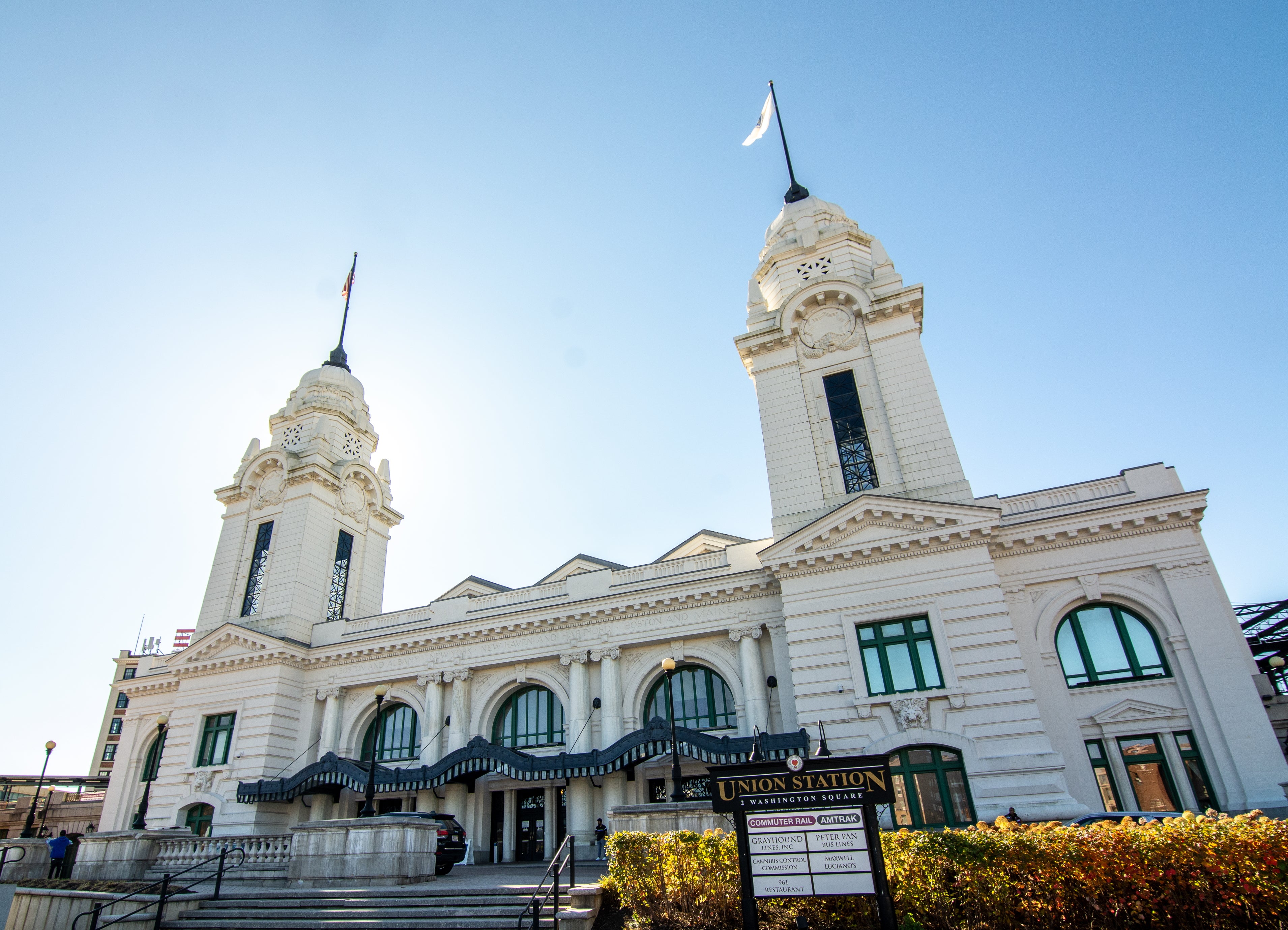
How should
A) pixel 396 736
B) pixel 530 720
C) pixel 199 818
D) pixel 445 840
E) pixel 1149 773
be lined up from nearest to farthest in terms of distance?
pixel 445 840 < pixel 1149 773 < pixel 530 720 < pixel 199 818 < pixel 396 736

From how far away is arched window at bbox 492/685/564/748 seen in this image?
91.2 ft

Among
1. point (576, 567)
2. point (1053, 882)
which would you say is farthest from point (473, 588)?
point (1053, 882)

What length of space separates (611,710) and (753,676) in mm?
5385

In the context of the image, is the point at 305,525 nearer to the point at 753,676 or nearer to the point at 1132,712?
the point at 753,676

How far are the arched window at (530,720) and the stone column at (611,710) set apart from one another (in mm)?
2336

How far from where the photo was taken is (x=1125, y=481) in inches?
894

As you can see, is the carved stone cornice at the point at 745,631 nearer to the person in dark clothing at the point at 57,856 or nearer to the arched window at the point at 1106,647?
the arched window at the point at 1106,647

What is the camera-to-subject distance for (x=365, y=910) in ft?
45.3

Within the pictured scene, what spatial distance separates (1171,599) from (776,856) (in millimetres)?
18015

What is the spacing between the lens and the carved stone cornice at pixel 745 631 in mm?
25062

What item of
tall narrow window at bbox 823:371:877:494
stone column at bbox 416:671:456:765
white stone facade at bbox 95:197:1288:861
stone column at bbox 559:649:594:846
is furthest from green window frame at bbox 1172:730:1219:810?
stone column at bbox 416:671:456:765

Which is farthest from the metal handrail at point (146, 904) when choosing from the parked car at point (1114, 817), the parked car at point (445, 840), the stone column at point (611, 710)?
the parked car at point (1114, 817)

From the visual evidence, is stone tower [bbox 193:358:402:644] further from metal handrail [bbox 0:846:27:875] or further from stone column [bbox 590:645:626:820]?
stone column [bbox 590:645:626:820]

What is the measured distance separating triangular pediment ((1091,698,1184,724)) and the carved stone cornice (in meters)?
9.97
